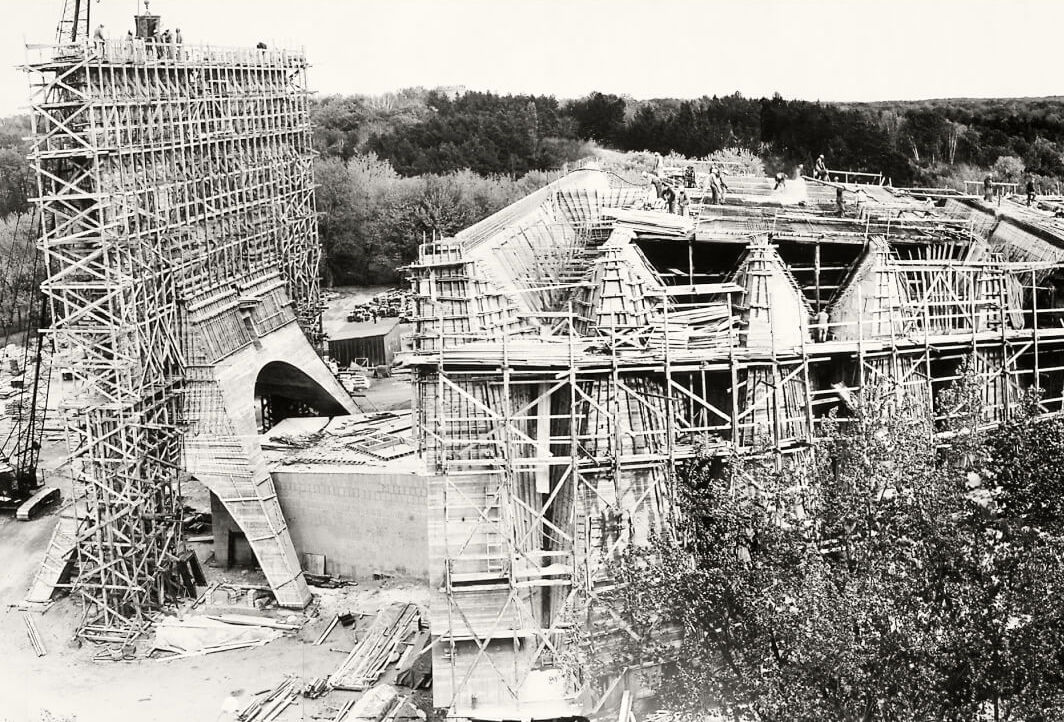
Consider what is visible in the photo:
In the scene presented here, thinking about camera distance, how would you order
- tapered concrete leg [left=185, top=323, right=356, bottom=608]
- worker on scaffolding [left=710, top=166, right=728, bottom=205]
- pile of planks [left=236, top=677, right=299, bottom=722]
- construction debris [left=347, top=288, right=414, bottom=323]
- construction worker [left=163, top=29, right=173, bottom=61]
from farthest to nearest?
construction debris [left=347, top=288, right=414, bottom=323] < worker on scaffolding [left=710, top=166, right=728, bottom=205] < construction worker [left=163, top=29, right=173, bottom=61] < tapered concrete leg [left=185, top=323, right=356, bottom=608] < pile of planks [left=236, top=677, right=299, bottom=722]

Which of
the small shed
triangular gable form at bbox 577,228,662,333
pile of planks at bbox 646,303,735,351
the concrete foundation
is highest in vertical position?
triangular gable form at bbox 577,228,662,333

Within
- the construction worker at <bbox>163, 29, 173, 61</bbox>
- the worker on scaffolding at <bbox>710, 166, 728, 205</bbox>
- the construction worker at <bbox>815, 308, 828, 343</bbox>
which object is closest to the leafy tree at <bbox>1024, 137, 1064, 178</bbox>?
the worker on scaffolding at <bbox>710, 166, 728, 205</bbox>

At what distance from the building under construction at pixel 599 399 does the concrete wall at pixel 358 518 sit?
670cm

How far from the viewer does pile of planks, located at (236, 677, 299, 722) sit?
2489cm

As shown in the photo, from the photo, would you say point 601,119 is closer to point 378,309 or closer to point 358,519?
point 378,309

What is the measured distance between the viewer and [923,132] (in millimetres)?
76688

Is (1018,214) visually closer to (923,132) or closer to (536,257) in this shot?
(536,257)

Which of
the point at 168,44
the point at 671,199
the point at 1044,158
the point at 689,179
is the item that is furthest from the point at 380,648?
the point at 1044,158

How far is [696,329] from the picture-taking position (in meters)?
24.2

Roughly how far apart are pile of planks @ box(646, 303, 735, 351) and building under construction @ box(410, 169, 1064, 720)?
0.15ft

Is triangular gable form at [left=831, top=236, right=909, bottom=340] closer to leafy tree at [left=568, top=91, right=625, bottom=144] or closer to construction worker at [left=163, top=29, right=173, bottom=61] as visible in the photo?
construction worker at [left=163, top=29, right=173, bottom=61]

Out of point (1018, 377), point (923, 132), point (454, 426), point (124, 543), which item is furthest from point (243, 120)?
point (923, 132)

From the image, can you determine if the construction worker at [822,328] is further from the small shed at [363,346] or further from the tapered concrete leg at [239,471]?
the small shed at [363,346]

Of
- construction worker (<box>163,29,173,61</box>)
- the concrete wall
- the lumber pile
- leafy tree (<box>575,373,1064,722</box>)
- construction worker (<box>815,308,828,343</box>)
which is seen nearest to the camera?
leafy tree (<box>575,373,1064,722</box>)
